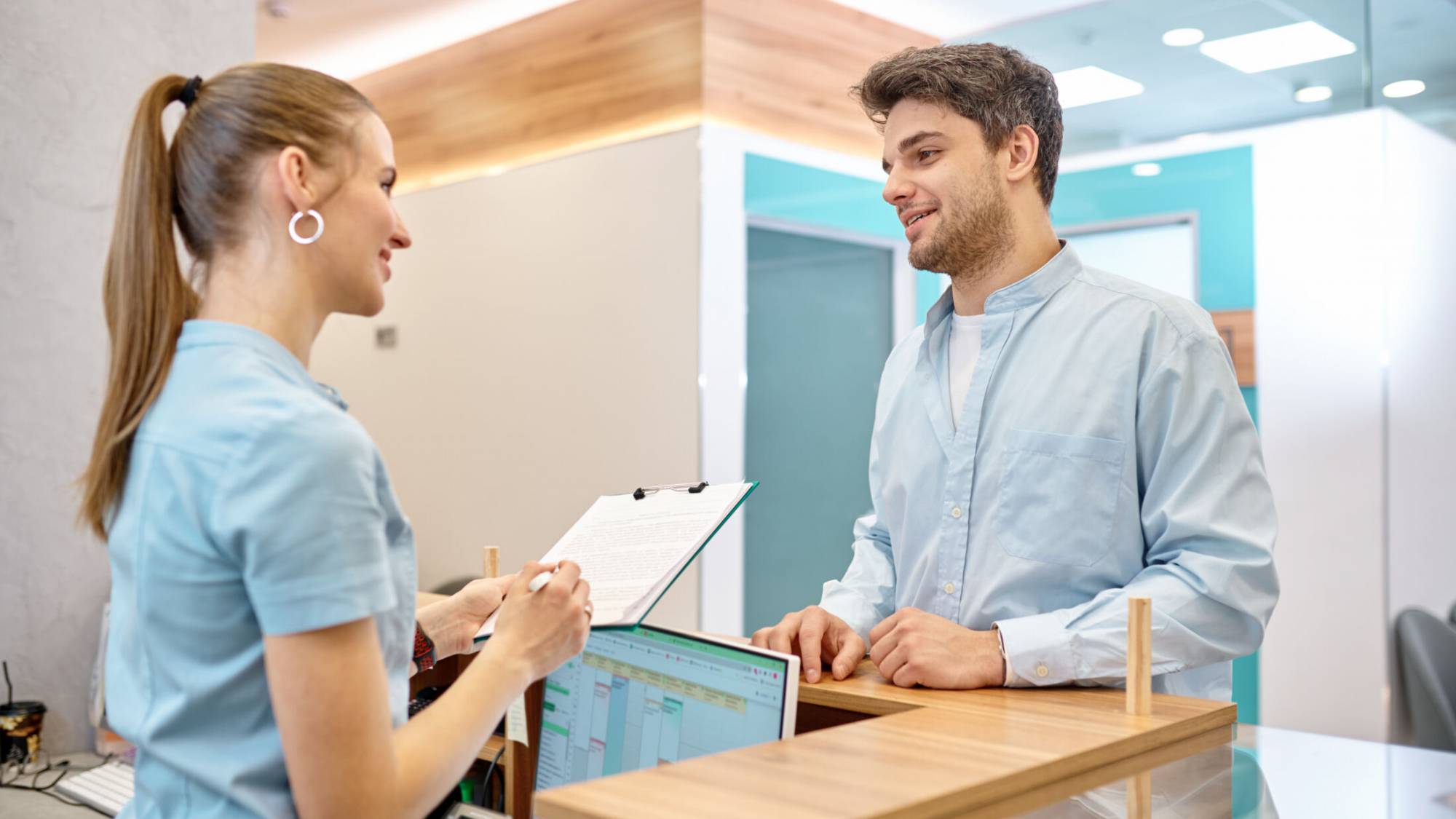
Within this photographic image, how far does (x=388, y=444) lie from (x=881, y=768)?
17.4 ft

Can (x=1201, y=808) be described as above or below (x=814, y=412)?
below

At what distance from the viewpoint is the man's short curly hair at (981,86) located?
183cm

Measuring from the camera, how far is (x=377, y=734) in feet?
3.25

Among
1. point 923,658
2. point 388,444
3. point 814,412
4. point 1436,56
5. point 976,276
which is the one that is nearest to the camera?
point 923,658

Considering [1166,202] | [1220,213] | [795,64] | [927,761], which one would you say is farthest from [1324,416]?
[927,761]

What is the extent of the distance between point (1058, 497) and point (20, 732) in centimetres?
208

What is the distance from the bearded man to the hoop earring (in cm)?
76

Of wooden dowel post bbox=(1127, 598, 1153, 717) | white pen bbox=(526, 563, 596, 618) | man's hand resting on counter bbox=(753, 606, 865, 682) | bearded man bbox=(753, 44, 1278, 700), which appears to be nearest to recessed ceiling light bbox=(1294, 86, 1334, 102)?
bearded man bbox=(753, 44, 1278, 700)

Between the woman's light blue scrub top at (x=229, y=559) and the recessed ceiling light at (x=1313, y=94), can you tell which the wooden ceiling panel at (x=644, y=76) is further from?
the woman's light blue scrub top at (x=229, y=559)

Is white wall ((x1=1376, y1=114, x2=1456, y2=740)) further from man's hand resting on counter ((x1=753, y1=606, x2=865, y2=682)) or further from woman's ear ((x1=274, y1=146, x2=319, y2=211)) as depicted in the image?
woman's ear ((x1=274, y1=146, x2=319, y2=211))

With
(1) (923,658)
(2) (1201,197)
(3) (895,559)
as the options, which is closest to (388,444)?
(2) (1201,197)

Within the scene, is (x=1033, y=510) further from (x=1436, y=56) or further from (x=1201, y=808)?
(x=1436, y=56)

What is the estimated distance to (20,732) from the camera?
2.48 metres

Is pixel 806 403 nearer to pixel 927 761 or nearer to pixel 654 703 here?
pixel 654 703
